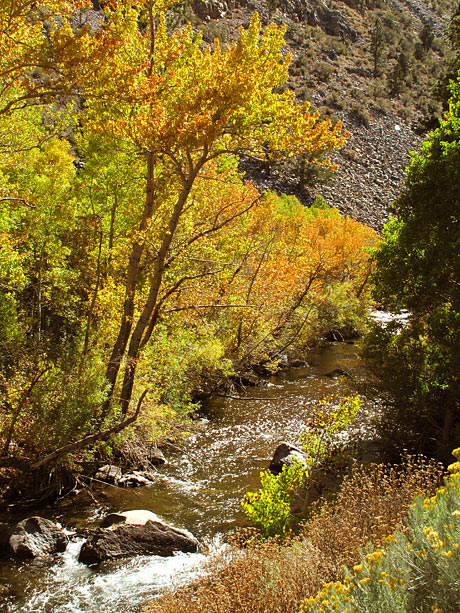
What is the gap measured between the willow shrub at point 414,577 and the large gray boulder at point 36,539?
5667 mm

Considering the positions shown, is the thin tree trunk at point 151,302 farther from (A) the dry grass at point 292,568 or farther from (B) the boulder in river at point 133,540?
(A) the dry grass at point 292,568

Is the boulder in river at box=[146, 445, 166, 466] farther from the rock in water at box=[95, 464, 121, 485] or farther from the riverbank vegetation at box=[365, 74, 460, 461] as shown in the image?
the riverbank vegetation at box=[365, 74, 460, 461]

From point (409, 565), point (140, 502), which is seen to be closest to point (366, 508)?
point (409, 565)

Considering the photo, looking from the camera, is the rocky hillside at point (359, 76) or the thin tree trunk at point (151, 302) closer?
the thin tree trunk at point (151, 302)

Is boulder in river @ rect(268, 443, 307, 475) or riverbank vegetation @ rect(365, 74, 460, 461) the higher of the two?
riverbank vegetation @ rect(365, 74, 460, 461)

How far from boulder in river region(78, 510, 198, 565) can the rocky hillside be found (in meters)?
56.1

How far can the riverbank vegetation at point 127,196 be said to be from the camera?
742 cm

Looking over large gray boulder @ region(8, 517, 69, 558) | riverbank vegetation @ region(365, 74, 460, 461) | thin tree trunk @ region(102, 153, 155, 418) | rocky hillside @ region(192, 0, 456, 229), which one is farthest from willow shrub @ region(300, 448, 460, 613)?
rocky hillside @ region(192, 0, 456, 229)

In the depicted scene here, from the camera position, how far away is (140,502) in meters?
9.43

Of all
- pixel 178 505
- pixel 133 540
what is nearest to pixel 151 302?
pixel 178 505

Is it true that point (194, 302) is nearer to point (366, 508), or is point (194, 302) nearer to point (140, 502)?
point (140, 502)

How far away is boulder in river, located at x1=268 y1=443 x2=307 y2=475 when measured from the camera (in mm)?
10805

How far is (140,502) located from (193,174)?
6.95 m

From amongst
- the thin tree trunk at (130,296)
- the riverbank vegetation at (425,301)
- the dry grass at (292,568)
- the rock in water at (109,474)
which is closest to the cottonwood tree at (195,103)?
the thin tree trunk at (130,296)
